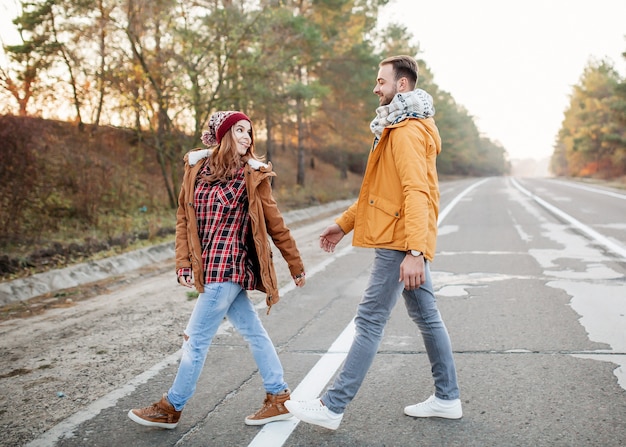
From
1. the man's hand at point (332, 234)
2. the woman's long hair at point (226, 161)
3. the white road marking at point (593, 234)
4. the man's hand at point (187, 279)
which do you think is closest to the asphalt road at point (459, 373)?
the man's hand at point (187, 279)

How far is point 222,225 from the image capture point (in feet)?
10.7

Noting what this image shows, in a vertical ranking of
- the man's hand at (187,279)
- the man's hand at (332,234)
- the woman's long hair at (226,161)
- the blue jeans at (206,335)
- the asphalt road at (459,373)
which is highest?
the woman's long hair at (226,161)

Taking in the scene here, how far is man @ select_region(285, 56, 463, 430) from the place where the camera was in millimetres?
2980

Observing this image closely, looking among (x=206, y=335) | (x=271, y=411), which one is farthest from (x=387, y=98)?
(x=271, y=411)

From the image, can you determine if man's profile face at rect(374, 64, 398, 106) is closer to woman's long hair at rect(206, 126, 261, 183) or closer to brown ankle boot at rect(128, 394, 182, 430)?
woman's long hair at rect(206, 126, 261, 183)

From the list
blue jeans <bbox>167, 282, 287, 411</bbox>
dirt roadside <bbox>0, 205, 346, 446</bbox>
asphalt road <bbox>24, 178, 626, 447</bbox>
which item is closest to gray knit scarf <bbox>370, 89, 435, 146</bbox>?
blue jeans <bbox>167, 282, 287, 411</bbox>

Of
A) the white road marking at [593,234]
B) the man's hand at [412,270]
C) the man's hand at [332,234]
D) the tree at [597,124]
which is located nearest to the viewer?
the man's hand at [412,270]

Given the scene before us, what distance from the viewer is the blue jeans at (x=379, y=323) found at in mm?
3125

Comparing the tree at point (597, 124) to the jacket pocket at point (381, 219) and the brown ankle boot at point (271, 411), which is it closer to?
the jacket pocket at point (381, 219)

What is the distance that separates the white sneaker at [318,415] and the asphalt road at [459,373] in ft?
0.25

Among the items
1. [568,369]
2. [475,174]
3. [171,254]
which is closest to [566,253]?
[568,369]

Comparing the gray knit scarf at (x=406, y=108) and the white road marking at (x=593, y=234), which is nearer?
the gray knit scarf at (x=406, y=108)

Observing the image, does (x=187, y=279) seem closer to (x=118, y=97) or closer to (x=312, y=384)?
(x=312, y=384)

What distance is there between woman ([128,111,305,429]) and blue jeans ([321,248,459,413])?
42 centimetres
